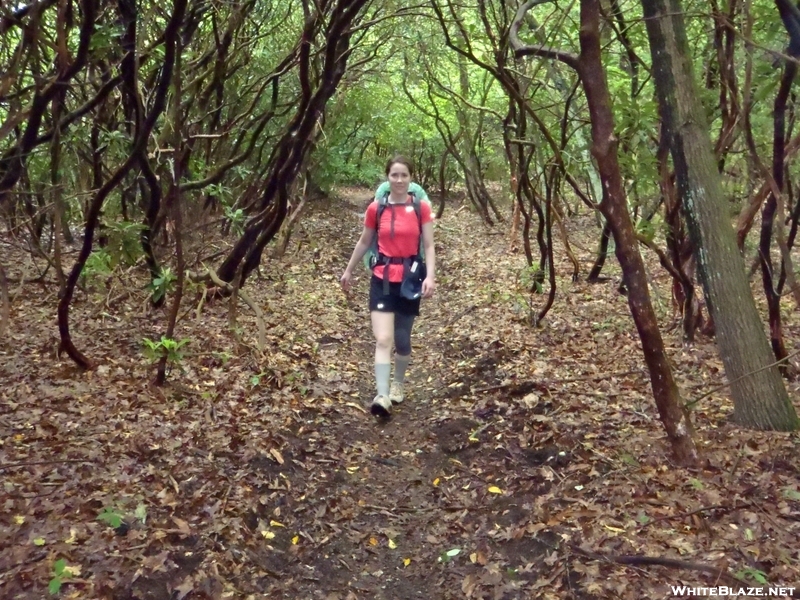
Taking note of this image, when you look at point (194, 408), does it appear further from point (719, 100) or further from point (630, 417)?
point (719, 100)

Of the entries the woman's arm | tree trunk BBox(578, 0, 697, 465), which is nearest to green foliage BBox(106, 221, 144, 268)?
the woman's arm

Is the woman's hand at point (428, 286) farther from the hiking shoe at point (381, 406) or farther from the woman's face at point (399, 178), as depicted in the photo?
the hiking shoe at point (381, 406)

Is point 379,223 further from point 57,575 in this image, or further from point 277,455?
point 57,575

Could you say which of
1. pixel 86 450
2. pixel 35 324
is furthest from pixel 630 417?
pixel 35 324

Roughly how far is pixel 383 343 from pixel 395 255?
2.35 feet

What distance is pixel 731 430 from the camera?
4348 mm

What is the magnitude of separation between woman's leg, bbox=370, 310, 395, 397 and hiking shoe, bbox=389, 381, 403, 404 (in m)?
0.40

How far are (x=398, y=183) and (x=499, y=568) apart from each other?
9.71ft

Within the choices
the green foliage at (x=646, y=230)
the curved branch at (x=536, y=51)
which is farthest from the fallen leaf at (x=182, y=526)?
the green foliage at (x=646, y=230)

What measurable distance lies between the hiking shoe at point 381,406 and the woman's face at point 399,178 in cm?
168

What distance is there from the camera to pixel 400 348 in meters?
5.66

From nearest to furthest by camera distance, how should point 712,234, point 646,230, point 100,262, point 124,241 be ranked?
1. point 712,234
2. point 100,262
3. point 646,230
4. point 124,241

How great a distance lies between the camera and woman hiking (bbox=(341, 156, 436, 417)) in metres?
5.26

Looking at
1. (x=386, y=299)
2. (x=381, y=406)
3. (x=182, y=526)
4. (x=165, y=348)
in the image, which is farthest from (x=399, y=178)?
(x=182, y=526)
